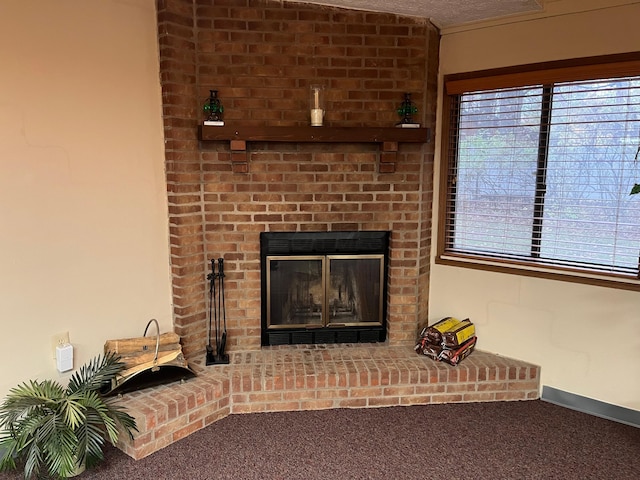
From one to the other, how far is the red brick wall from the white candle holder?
59 millimetres

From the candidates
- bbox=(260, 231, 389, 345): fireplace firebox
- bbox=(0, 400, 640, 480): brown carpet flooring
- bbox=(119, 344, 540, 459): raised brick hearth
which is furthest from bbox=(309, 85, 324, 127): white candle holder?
bbox=(0, 400, 640, 480): brown carpet flooring

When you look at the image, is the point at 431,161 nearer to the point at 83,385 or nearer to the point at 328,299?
the point at 328,299

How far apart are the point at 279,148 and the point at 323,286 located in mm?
919

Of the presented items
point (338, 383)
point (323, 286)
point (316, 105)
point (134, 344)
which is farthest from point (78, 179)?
point (338, 383)

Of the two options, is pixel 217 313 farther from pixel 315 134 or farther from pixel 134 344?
pixel 315 134

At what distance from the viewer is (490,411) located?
2.69 metres

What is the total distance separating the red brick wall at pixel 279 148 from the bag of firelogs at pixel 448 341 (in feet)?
0.80

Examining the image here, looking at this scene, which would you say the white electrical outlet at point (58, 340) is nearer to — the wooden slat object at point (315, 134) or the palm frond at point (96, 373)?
the palm frond at point (96, 373)

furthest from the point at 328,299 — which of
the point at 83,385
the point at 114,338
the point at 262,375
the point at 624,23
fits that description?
the point at 624,23

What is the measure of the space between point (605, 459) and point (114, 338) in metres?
2.55

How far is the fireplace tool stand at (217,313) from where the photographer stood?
9.45 feet

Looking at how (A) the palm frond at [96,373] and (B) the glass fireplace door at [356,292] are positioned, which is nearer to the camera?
(A) the palm frond at [96,373]

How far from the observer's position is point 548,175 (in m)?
2.76

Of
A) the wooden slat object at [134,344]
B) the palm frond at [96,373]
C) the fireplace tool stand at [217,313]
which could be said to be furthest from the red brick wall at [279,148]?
the palm frond at [96,373]
